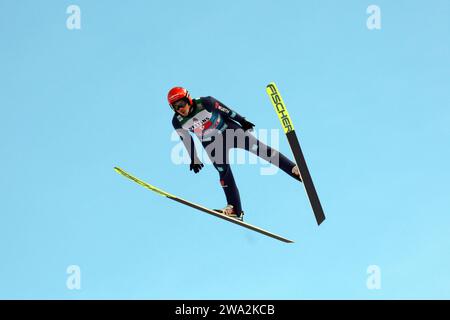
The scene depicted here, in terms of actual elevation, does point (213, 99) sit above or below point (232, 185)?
above

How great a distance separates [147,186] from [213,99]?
2911 millimetres

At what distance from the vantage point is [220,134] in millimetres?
18984

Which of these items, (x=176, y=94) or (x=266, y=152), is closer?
(x=176, y=94)

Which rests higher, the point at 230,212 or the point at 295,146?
the point at 295,146

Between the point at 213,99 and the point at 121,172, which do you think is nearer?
the point at 213,99

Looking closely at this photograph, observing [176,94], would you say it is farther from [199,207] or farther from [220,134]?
[199,207]

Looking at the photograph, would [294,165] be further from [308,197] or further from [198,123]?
[198,123]

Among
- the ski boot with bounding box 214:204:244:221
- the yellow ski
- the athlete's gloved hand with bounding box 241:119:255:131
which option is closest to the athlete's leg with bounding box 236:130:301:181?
the athlete's gloved hand with bounding box 241:119:255:131

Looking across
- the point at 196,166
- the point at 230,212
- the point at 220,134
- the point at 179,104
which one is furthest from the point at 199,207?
the point at 179,104

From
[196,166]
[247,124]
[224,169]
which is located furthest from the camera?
[196,166]

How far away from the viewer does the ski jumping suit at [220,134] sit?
61.9ft

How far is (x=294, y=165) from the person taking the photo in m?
18.8
